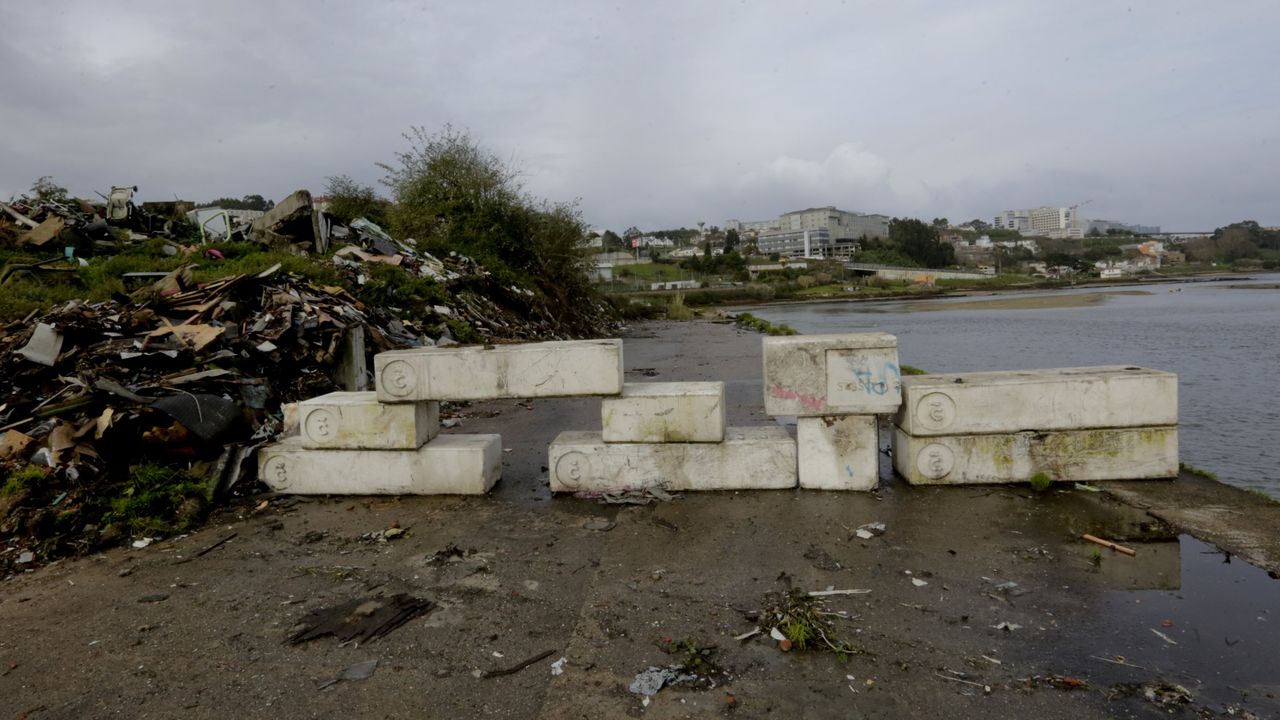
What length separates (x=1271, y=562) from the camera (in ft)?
11.9

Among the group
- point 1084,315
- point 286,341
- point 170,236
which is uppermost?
point 170,236

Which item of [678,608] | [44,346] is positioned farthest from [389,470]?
[44,346]

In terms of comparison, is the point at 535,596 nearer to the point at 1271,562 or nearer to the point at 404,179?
the point at 1271,562

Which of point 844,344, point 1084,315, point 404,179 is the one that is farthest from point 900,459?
point 1084,315

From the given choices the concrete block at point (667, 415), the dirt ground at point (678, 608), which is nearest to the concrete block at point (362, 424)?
the dirt ground at point (678, 608)

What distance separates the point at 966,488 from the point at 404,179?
69.0 feet

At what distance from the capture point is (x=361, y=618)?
3342 millimetres

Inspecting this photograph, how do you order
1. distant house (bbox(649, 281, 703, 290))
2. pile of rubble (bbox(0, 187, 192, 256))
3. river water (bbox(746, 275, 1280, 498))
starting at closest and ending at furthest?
1. river water (bbox(746, 275, 1280, 498))
2. pile of rubble (bbox(0, 187, 192, 256))
3. distant house (bbox(649, 281, 703, 290))

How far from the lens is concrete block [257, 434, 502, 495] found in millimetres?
5250

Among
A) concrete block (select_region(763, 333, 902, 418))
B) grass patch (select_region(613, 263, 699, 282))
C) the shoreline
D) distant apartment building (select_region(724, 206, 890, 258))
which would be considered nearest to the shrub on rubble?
concrete block (select_region(763, 333, 902, 418))

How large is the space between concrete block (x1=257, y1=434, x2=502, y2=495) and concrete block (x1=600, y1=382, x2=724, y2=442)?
1137mm

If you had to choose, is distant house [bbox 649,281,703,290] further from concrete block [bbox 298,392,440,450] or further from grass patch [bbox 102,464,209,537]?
grass patch [bbox 102,464,209,537]

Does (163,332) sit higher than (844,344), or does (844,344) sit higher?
(163,332)

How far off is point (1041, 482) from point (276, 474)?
595 centimetres
